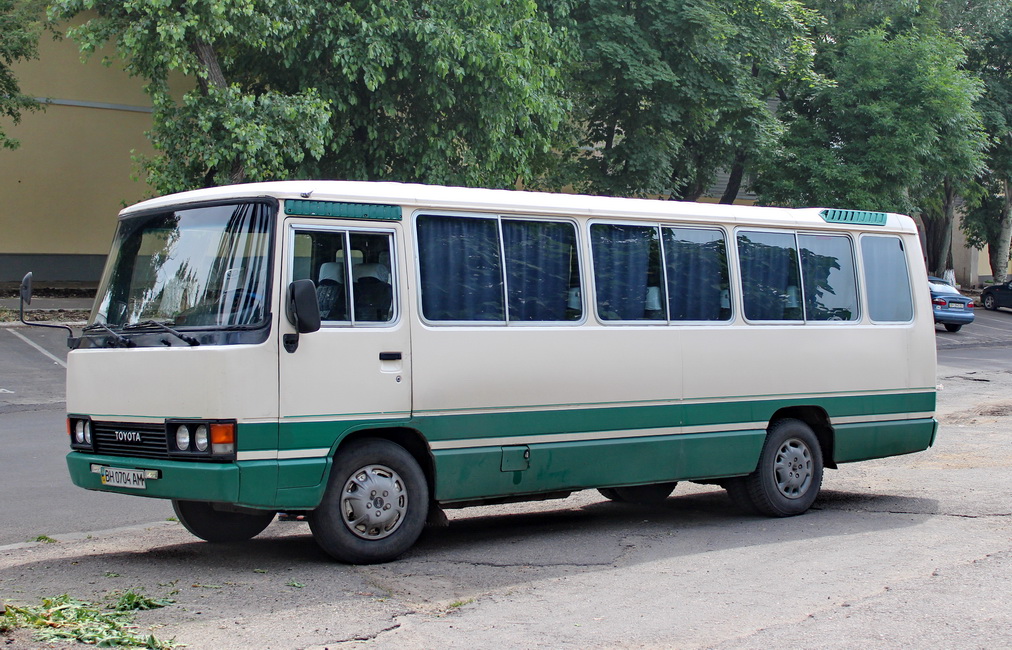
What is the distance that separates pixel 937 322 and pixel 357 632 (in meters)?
31.4

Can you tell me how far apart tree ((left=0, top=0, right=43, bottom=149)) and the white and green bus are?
19.1m

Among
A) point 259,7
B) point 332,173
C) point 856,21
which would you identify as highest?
point 856,21

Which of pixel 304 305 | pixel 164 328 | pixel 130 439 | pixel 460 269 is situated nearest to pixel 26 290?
pixel 164 328

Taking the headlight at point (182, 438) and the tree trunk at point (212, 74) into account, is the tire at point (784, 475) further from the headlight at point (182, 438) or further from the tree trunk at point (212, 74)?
the tree trunk at point (212, 74)

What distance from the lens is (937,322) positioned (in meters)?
34.2

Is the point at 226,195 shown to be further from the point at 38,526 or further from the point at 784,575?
the point at 784,575

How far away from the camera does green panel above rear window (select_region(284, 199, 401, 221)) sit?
281 inches

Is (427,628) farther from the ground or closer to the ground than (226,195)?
closer to the ground

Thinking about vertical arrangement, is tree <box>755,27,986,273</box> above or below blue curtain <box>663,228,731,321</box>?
above

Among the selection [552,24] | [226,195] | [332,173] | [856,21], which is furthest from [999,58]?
[226,195]

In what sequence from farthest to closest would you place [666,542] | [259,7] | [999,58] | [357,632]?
[999,58] < [259,7] < [666,542] < [357,632]

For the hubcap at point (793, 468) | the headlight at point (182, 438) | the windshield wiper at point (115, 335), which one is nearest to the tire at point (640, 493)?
the hubcap at point (793, 468)

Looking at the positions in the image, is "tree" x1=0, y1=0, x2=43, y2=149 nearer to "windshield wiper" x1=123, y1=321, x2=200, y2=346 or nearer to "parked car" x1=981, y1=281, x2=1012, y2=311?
"windshield wiper" x1=123, y1=321, x2=200, y2=346

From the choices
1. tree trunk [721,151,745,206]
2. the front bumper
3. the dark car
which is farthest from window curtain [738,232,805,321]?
the dark car
